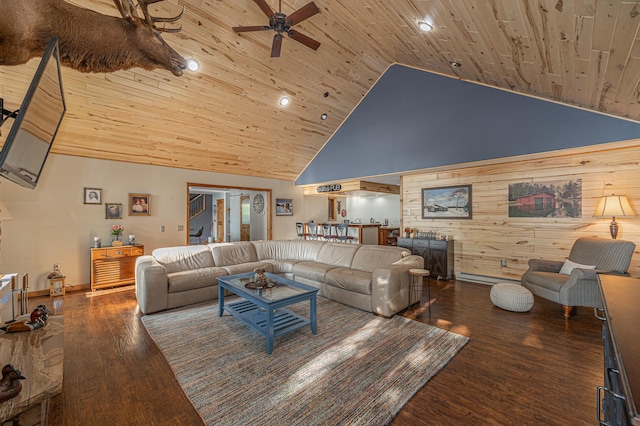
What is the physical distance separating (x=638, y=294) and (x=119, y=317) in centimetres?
509

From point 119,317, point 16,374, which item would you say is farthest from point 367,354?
point 119,317

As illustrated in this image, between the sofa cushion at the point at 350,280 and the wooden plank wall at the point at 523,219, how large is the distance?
2.77 meters

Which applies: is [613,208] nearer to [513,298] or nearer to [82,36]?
[513,298]

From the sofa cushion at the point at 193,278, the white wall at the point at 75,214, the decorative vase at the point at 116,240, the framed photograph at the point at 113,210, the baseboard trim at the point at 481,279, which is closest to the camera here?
the sofa cushion at the point at 193,278

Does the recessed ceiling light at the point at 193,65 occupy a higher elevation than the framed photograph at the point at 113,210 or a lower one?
higher

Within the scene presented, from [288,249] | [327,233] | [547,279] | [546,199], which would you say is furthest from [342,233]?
[547,279]

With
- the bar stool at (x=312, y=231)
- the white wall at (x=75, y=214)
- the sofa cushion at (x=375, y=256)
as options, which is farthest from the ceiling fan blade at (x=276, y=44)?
the bar stool at (x=312, y=231)

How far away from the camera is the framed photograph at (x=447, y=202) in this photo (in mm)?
5453

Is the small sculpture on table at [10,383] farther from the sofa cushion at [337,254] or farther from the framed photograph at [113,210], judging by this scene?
the framed photograph at [113,210]

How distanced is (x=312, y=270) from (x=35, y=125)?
3.63 m

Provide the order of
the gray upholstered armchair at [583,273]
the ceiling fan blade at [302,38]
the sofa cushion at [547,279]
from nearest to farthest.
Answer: the ceiling fan blade at [302,38]
the gray upholstered armchair at [583,273]
the sofa cushion at [547,279]

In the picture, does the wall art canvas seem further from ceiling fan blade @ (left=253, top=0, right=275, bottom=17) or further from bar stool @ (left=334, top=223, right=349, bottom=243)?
ceiling fan blade @ (left=253, top=0, right=275, bottom=17)

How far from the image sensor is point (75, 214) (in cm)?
504

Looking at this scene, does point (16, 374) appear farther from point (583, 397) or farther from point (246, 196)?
point (246, 196)
